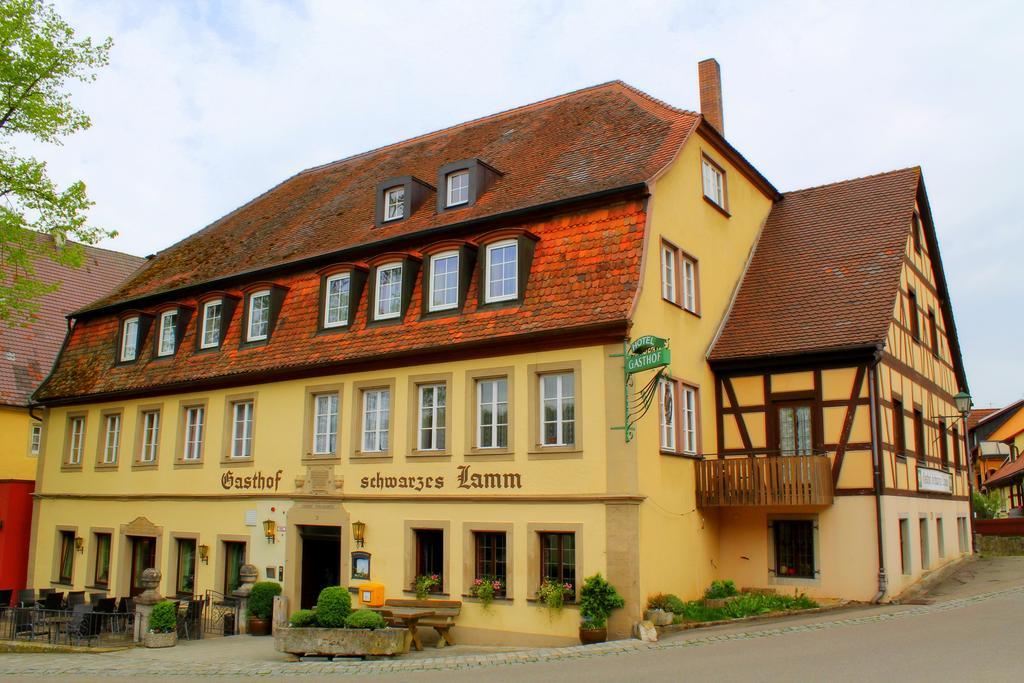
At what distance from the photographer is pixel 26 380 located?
99.9 feet

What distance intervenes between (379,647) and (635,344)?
641 centimetres

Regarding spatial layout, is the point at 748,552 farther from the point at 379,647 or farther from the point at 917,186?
the point at 917,186

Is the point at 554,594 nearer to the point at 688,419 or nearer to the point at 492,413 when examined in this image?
the point at 492,413

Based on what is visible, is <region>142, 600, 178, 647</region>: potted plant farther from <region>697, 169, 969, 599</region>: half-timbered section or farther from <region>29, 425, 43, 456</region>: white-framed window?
<region>29, 425, 43, 456</region>: white-framed window

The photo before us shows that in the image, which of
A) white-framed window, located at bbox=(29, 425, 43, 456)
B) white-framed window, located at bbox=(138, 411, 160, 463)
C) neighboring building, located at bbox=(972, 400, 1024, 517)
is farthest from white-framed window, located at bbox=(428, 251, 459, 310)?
neighboring building, located at bbox=(972, 400, 1024, 517)

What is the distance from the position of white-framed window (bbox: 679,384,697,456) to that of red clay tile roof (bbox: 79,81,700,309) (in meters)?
4.41

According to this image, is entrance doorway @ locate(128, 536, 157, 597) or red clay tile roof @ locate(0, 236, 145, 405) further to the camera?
red clay tile roof @ locate(0, 236, 145, 405)

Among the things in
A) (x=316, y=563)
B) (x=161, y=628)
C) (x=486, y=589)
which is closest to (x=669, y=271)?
(x=486, y=589)

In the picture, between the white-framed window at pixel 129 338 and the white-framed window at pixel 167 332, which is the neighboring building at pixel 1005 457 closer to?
the white-framed window at pixel 167 332

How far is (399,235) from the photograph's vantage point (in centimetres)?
2012

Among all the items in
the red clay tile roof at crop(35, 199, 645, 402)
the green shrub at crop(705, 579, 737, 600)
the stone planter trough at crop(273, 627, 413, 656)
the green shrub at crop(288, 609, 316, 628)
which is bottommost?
the stone planter trough at crop(273, 627, 413, 656)

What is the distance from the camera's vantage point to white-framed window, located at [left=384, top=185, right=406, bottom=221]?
21969 mm

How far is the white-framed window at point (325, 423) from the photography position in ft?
66.4

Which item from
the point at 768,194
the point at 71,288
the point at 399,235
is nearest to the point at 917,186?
the point at 768,194
